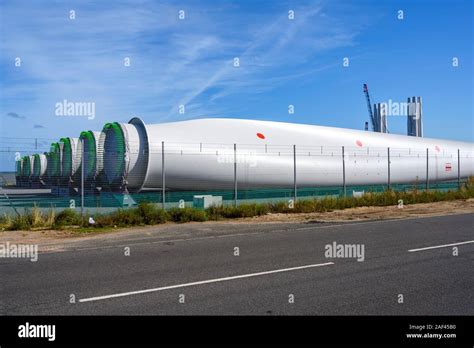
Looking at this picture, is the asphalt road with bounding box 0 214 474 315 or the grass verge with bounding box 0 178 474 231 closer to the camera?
the asphalt road with bounding box 0 214 474 315

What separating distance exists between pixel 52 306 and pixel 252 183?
20.8 metres

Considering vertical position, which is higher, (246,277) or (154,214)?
(154,214)

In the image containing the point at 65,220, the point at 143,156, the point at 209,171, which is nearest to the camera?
the point at 65,220

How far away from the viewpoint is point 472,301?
251 inches

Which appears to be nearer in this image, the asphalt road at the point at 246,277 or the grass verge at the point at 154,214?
the asphalt road at the point at 246,277

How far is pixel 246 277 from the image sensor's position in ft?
25.9

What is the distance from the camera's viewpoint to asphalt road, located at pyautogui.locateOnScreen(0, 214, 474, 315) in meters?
6.21

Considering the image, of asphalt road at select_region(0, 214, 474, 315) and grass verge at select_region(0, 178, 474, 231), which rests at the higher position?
grass verge at select_region(0, 178, 474, 231)

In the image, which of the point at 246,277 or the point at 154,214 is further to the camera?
the point at 154,214

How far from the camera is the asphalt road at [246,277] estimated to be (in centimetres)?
621

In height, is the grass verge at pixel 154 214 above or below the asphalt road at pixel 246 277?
above

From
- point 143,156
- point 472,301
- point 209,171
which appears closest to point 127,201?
point 143,156
